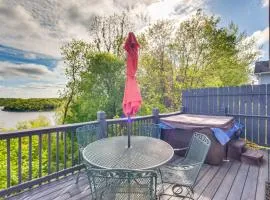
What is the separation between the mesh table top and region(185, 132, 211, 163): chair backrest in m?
0.42

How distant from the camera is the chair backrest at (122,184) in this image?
Answer: 1.39m

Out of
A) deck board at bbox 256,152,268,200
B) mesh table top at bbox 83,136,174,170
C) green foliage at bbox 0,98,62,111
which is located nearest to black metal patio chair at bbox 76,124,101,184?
mesh table top at bbox 83,136,174,170

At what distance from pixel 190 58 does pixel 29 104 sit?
33.0 ft

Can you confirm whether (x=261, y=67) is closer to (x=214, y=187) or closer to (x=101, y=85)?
(x=101, y=85)

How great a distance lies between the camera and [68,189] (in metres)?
2.82

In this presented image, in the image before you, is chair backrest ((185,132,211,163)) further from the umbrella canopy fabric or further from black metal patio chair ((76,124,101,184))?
black metal patio chair ((76,124,101,184))

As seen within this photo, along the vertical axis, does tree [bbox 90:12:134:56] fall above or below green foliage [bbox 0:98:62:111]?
above

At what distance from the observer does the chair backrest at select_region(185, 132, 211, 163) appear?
231cm

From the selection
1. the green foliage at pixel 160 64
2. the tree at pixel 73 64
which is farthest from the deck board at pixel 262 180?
the tree at pixel 73 64

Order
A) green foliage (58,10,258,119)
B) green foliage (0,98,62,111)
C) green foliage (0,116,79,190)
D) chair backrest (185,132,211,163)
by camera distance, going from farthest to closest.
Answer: green foliage (58,10,258,119), green foliage (0,116,79,190), green foliage (0,98,62,111), chair backrest (185,132,211,163)

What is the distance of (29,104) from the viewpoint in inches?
445

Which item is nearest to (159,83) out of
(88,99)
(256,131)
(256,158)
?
(88,99)

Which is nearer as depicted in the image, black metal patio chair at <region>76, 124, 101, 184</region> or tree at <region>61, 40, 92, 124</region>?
black metal patio chair at <region>76, 124, 101, 184</region>

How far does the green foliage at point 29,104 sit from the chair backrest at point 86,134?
7.44 metres
